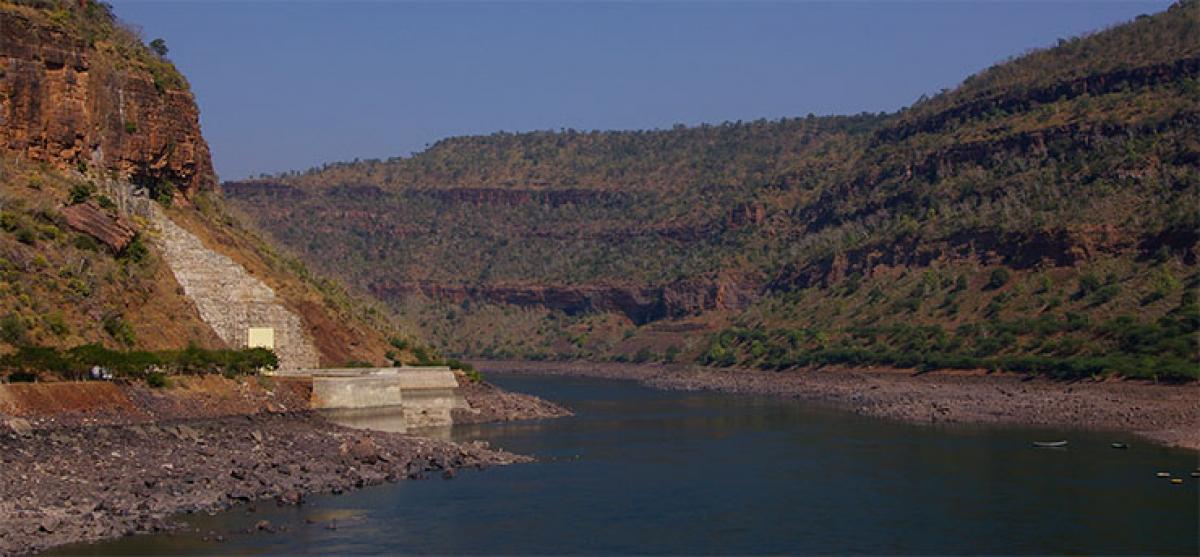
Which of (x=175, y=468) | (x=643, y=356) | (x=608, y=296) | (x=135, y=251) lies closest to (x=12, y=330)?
(x=175, y=468)

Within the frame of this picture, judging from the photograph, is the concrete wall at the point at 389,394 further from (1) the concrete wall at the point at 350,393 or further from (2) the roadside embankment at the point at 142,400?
(2) the roadside embankment at the point at 142,400

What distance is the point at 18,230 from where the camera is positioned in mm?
52375

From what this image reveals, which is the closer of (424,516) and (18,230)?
(424,516)

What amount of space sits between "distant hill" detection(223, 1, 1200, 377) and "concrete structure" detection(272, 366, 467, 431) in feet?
118

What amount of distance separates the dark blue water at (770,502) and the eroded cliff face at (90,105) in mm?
18594

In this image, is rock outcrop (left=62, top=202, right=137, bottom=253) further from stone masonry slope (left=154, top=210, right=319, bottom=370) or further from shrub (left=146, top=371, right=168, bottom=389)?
shrub (left=146, top=371, right=168, bottom=389)

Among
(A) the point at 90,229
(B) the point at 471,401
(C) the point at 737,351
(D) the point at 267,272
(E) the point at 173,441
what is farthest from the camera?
(C) the point at 737,351

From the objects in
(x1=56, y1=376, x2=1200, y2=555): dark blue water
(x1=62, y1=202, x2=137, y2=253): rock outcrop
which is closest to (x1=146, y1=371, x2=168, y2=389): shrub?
(x1=56, y1=376, x2=1200, y2=555): dark blue water

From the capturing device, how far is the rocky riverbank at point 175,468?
121 feet

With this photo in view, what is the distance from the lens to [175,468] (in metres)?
43.5

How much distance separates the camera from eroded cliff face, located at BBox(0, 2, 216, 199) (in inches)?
2297

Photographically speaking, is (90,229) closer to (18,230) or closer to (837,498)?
(18,230)

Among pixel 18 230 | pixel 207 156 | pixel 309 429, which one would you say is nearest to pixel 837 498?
pixel 309 429

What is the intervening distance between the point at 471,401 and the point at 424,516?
1392 inches
